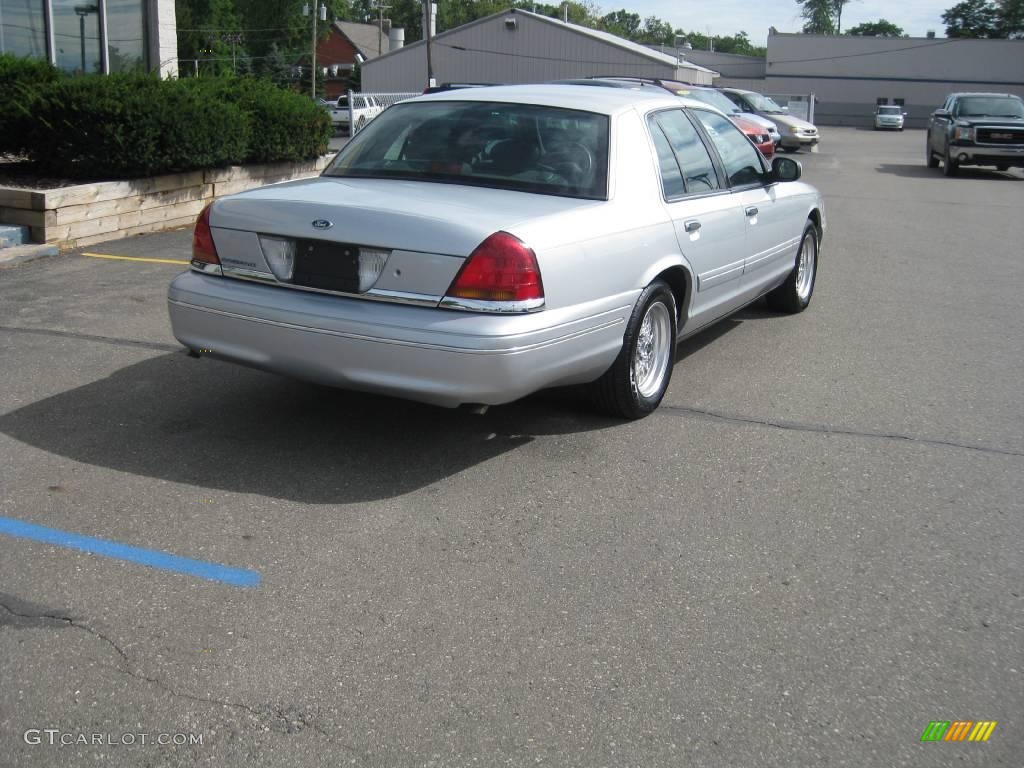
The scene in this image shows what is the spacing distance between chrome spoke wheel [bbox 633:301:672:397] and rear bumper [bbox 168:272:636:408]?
0.59m

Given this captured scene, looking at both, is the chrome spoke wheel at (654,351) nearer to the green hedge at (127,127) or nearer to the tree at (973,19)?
the green hedge at (127,127)

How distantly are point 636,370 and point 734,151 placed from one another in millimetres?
2078

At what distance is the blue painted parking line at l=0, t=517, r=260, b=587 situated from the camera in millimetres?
3781

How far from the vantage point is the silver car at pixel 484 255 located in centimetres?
448

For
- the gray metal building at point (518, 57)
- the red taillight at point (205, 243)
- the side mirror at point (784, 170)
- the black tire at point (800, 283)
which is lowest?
the black tire at point (800, 283)

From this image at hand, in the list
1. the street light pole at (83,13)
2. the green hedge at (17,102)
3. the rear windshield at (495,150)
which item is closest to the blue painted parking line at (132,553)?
the rear windshield at (495,150)

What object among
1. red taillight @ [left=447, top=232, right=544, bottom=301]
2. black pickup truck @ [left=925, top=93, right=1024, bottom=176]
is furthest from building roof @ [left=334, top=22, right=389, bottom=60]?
red taillight @ [left=447, top=232, right=544, bottom=301]

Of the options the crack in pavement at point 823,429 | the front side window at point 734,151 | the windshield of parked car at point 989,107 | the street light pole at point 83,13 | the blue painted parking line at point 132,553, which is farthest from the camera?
the windshield of parked car at point 989,107

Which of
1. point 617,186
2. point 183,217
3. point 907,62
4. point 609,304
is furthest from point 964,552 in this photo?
point 907,62

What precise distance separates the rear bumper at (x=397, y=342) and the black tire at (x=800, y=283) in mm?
3578

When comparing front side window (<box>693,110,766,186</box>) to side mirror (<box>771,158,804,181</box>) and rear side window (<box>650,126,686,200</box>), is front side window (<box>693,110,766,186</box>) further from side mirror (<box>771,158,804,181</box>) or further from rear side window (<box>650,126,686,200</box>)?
rear side window (<box>650,126,686,200</box>)

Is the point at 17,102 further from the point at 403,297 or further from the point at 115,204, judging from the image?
the point at 403,297

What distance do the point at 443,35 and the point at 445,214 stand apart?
59780 millimetres

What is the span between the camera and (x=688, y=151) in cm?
613
